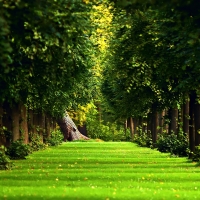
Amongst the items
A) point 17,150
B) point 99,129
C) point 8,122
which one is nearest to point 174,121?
point 8,122

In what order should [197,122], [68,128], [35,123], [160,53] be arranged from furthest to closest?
[68,128], [35,123], [197,122], [160,53]

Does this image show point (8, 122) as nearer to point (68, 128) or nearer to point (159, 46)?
point (159, 46)

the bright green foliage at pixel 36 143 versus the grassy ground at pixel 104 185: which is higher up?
the bright green foliage at pixel 36 143

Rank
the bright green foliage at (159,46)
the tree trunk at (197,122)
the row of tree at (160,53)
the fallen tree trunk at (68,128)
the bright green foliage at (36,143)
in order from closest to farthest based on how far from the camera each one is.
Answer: the bright green foliage at (159,46), the row of tree at (160,53), the tree trunk at (197,122), the bright green foliage at (36,143), the fallen tree trunk at (68,128)

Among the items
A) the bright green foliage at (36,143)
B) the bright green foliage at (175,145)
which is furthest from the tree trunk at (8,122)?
the bright green foliage at (175,145)

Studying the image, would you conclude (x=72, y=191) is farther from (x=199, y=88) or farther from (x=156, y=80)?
(x=156, y=80)

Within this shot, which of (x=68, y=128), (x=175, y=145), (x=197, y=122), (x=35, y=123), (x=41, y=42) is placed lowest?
(x=175, y=145)

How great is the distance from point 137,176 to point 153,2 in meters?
12.3

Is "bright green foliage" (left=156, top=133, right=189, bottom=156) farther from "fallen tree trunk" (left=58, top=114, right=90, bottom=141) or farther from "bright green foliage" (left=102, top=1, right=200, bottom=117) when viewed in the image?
"fallen tree trunk" (left=58, top=114, right=90, bottom=141)

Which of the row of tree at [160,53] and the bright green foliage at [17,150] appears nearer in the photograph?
the row of tree at [160,53]

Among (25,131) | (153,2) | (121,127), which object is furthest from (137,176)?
(121,127)

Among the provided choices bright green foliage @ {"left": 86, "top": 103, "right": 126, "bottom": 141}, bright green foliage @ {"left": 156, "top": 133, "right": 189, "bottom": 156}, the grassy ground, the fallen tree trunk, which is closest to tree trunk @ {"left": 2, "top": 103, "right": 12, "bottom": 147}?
bright green foliage @ {"left": 156, "top": 133, "right": 189, "bottom": 156}

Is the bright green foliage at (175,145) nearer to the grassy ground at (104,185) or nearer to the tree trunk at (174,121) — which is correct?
the tree trunk at (174,121)

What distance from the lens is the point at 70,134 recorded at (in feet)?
288
